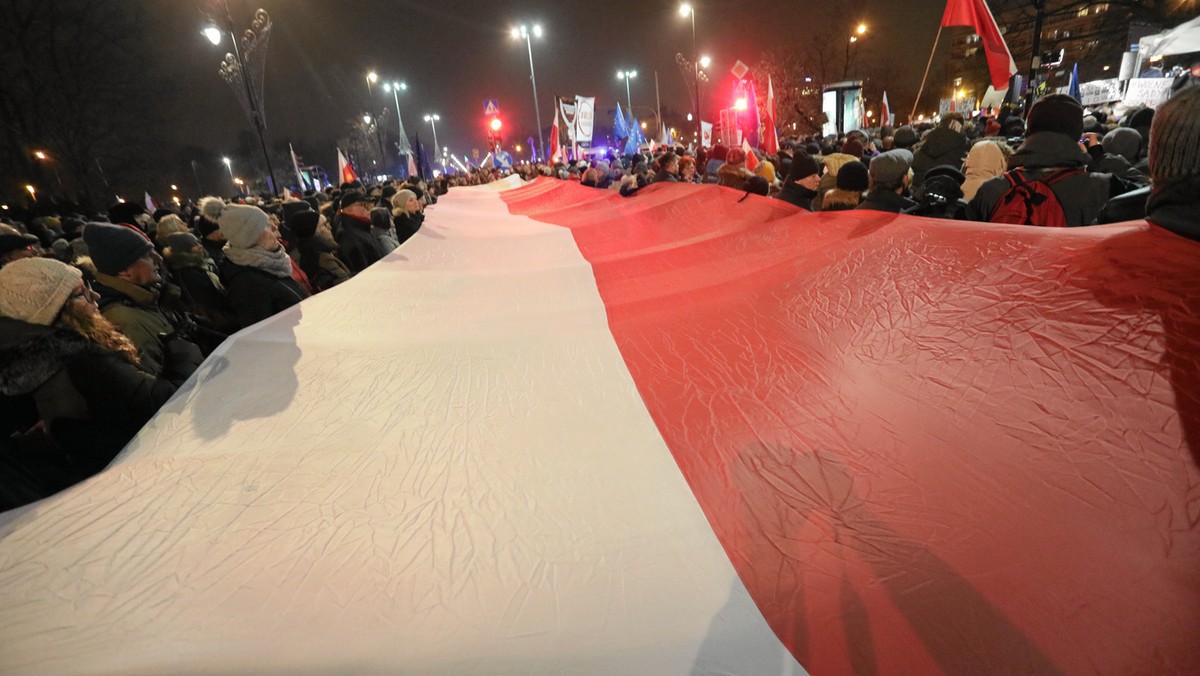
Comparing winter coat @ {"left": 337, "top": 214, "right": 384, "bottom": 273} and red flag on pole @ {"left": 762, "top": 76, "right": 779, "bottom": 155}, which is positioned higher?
red flag on pole @ {"left": 762, "top": 76, "right": 779, "bottom": 155}

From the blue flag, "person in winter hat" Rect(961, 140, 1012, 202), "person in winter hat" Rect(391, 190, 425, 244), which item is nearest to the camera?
"person in winter hat" Rect(961, 140, 1012, 202)

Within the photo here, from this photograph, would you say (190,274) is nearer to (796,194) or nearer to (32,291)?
(32,291)

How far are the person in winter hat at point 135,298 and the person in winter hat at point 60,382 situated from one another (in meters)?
0.50

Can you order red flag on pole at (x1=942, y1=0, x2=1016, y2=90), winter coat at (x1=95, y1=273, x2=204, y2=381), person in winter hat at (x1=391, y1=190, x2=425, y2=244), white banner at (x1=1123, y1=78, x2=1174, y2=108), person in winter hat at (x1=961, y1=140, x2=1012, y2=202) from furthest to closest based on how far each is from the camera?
white banner at (x1=1123, y1=78, x2=1174, y2=108) < person in winter hat at (x1=391, y1=190, x2=425, y2=244) < red flag on pole at (x1=942, y1=0, x2=1016, y2=90) < person in winter hat at (x1=961, y1=140, x2=1012, y2=202) < winter coat at (x1=95, y1=273, x2=204, y2=381)

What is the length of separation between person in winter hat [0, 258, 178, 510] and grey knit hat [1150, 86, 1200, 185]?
4252 mm

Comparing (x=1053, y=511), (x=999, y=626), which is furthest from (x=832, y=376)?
(x=999, y=626)

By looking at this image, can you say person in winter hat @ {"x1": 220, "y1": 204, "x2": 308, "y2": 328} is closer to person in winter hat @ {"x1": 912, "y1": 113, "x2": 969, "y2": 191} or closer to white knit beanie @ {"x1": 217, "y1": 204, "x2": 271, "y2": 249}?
white knit beanie @ {"x1": 217, "y1": 204, "x2": 271, "y2": 249}

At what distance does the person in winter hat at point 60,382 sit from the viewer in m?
2.12

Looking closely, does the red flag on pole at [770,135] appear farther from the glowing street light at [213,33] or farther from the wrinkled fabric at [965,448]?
the glowing street light at [213,33]

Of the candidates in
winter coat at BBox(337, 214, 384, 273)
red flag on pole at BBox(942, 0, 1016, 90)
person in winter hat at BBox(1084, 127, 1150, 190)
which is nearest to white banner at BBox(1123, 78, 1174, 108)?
person in winter hat at BBox(1084, 127, 1150, 190)

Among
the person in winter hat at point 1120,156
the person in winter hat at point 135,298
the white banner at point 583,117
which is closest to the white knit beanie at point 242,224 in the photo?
the person in winter hat at point 135,298

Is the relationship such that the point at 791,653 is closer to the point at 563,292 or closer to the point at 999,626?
the point at 999,626

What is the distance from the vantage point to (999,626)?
133 cm

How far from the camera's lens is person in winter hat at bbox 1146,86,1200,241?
5.64 ft
